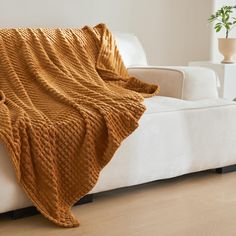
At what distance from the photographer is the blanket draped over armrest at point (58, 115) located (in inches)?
67.9

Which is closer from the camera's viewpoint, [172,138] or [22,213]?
[22,213]

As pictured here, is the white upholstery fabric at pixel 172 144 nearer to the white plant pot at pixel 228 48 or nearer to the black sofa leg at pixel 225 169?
the black sofa leg at pixel 225 169

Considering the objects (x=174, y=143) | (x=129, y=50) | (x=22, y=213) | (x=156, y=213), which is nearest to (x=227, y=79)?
(x=129, y=50)

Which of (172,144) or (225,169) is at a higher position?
(172,144)

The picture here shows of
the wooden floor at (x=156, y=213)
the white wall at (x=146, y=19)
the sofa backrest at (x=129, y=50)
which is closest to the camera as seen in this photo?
the wooden floor at (x=156, y=213)

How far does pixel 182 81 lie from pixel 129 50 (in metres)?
0.46

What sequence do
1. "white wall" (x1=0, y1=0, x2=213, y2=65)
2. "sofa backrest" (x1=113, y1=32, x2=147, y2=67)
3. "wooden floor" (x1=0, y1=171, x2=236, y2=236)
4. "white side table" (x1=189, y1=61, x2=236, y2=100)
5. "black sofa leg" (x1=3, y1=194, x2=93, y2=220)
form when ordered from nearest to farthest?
1. "wooden floor" (x1=0, y1=171, x2=236, y2=236)
2. "black sofa leg" (x1=3, y1=194, x2=93, y2=220)
3. "sofa backrest" (x1=113, y1=32, x2=147, y2=67)
4. "white wall" (x1=0, y1=0, x2=213, y2=65)
5. "white side table" (x1=189, y1=61, x2=236, y2=100)

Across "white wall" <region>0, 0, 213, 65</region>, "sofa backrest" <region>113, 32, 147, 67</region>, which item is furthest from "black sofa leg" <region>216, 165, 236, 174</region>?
"white wall" <region>0, 0, 213, 65</region>

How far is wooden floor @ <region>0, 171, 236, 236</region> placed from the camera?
171 centimetres

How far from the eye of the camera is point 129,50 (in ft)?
8.90

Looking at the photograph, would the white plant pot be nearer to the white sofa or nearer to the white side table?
the white side table

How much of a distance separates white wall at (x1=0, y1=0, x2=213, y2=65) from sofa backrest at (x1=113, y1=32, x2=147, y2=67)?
1.24 feet

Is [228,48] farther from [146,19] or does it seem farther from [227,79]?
[146,19]

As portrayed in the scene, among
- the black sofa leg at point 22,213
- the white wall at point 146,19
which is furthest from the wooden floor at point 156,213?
the white wall at point 146,19
